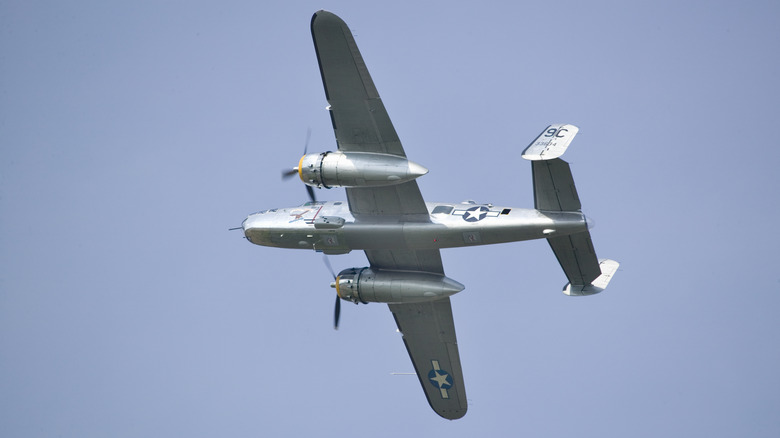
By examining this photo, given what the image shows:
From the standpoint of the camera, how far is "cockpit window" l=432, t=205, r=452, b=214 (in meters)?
34.5

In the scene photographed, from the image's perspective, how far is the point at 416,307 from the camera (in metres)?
39.1

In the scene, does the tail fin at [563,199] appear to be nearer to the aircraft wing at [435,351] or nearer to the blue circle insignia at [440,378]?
the aircraft wing at [435,351]

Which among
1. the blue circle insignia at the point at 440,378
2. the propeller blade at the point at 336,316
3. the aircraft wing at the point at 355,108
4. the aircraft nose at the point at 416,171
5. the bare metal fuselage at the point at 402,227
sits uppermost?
the aircraft wing at the point at 355,108

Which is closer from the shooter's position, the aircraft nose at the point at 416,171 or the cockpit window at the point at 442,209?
the aircraft nose at the point at 416,171

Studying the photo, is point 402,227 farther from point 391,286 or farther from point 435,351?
point 435,351

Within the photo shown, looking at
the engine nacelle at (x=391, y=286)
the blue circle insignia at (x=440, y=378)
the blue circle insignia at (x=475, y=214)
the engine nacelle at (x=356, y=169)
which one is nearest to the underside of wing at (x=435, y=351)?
the blue circle insignia at (x=440, y=378)

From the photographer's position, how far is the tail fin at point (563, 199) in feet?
103

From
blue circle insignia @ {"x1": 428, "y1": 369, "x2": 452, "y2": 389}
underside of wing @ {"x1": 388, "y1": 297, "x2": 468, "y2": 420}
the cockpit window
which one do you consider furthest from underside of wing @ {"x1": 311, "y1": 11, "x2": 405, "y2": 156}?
blue circle insignia @ {"x1": 428, "y1": 369, "x2": 452, "y2": 389}

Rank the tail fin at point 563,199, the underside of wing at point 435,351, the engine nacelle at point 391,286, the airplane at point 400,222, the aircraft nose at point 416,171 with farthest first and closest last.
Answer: the underside of wing at point 435,351
the engine nacelle at point 391,286
the aircraft nose at point 416,171
the airplane at point 400,222
the tail fin at point 563,199

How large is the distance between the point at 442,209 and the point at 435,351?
24.4 ft

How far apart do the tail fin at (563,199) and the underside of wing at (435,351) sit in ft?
22.6

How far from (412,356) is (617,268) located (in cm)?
917

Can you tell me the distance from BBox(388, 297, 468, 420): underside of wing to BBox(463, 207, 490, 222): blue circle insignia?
591 cm

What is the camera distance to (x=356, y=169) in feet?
109
